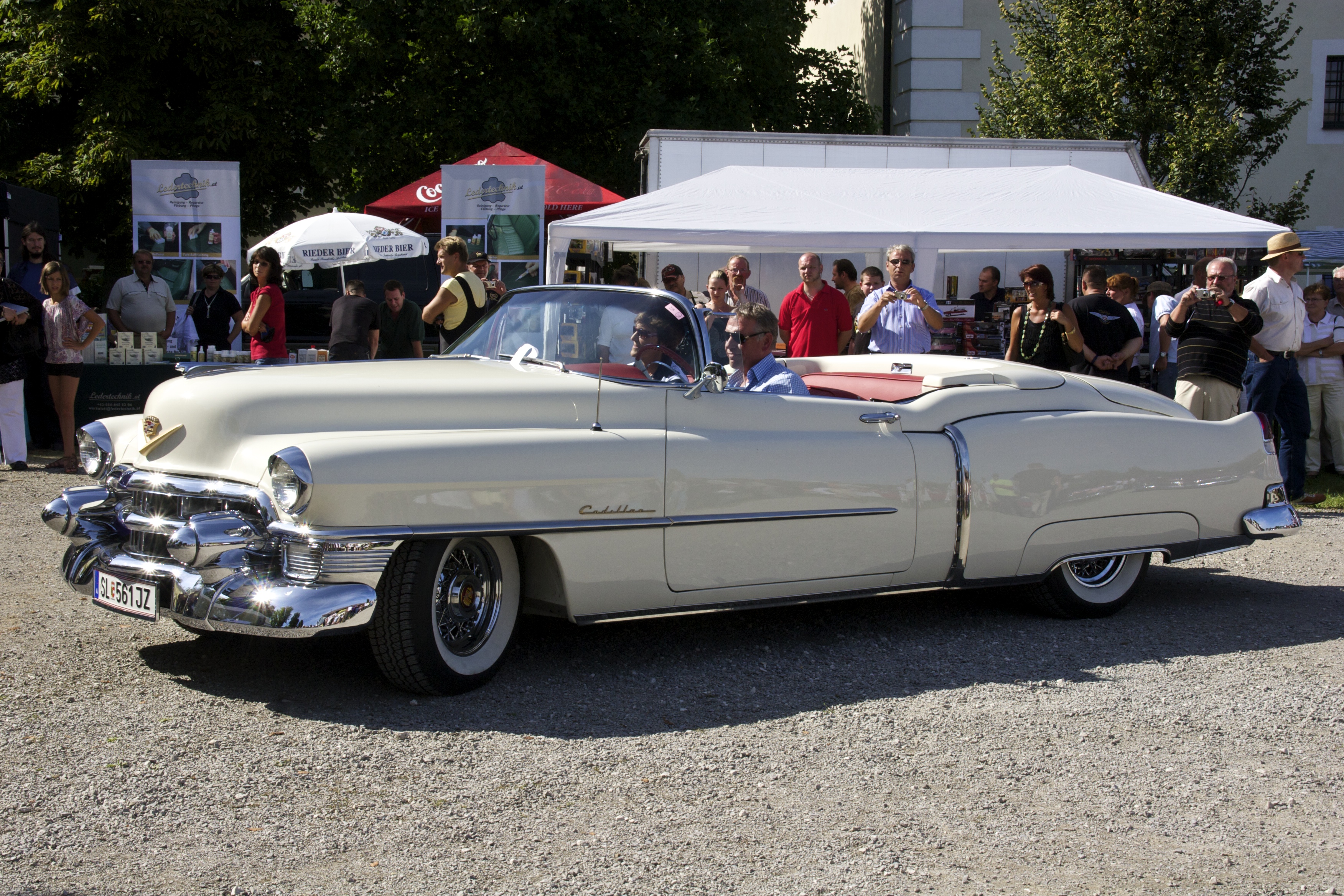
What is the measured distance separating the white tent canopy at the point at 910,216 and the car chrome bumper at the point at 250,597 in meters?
6.01

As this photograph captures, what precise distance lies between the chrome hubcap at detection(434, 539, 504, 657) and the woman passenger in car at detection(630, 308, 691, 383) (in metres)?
0.97

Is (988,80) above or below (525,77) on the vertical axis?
above

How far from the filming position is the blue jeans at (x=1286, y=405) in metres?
8.70

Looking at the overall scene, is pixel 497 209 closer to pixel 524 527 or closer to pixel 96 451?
pixel 96 451

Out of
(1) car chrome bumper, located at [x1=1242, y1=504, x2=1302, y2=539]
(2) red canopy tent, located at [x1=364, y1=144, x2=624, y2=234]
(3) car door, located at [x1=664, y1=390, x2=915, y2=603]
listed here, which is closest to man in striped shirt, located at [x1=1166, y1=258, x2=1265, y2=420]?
(1) car chrome bumper, located at [x1=1242, y1=504, x2=1302, y2=539]

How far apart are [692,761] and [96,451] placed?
8.78 feet

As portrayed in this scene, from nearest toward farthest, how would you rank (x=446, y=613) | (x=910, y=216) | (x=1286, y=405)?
(x=446, y=613), (x=1286, y=405), (x=910, y=216)

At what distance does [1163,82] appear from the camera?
17.1 m

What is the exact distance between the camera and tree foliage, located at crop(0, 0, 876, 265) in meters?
18.2

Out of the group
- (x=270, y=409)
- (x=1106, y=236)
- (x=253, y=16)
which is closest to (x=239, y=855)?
(x=270, y=409)

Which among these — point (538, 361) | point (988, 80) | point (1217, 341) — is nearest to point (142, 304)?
point (538, 361)

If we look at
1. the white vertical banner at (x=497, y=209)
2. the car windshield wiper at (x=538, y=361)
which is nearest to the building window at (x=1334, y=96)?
the white vertical banner at (x=497, y=209)

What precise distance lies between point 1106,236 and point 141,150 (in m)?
14.4

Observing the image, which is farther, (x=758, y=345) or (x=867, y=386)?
(x=867, y=386)
